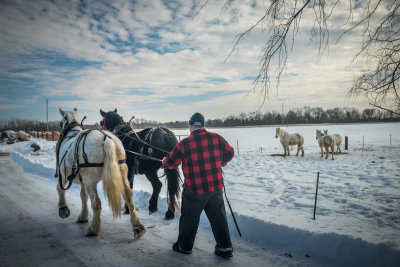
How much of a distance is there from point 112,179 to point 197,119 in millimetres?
1645

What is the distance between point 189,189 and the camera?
2.74 m

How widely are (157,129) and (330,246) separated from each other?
12.5 feet

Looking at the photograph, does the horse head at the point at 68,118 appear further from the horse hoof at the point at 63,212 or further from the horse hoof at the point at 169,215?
the horse hoof at the point at 169,215

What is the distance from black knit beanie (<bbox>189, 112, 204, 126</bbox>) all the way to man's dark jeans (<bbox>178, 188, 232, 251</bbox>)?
0.90 metres

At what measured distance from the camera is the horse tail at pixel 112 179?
3248mm

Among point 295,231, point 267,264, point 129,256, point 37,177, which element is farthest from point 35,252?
point 37,177

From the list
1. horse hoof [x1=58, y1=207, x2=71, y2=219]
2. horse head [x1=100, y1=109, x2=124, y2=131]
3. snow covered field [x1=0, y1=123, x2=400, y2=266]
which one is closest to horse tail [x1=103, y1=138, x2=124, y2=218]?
snow covered field [x1=0, y1=123, x2=400, y2=266]

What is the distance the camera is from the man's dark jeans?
2.73 meters

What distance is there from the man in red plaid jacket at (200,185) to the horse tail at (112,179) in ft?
3.35

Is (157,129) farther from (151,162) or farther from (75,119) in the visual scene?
(75,119)

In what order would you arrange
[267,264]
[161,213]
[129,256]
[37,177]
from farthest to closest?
1. [37,177]
2. [161,213]
3. [129,256]
4. [267,264]

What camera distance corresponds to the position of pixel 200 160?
271cm

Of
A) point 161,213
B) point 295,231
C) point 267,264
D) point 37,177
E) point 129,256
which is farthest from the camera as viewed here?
point 37,177

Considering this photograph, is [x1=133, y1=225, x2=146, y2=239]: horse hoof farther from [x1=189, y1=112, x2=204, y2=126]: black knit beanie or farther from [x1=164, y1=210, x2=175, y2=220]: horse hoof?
[x1=189, y1=112, x2=204, y2=126]: black knit beanie
